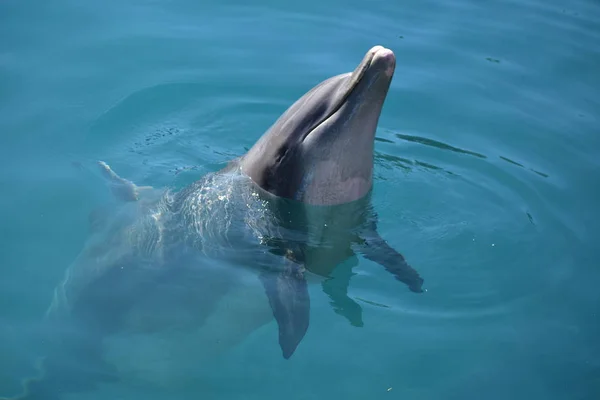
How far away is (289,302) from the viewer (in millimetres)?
6379

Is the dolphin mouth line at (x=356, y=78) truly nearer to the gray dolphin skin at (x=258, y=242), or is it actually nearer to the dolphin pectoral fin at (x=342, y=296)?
the gray dolphin skin at (x=258, y=242)

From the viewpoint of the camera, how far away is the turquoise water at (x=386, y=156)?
6.50 m

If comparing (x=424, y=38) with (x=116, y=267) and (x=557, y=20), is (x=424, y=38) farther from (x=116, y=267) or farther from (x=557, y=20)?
(x=116, y=267)

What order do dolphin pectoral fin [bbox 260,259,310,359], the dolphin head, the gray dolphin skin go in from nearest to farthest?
1. dolphin pectoral fin [bbox 260,259,310,359]
2. the dolphin head
3. the gray dolphin skin

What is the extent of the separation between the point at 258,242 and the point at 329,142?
1295mm

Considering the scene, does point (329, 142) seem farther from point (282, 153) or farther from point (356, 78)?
point (356, 78)

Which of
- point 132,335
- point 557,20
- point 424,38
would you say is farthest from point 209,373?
point 557,20

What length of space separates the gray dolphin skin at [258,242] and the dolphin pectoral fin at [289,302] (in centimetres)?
1

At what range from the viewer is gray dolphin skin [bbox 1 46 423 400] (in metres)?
6.62

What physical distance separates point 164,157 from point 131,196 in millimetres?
1017

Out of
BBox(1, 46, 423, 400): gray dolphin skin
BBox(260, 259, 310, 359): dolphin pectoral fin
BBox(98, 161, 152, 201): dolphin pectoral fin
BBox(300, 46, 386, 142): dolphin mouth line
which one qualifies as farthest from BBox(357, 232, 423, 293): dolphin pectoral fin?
BBox(98, 161, 152, 201): dolphin pectoral fin

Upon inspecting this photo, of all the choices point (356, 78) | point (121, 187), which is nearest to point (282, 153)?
point (356, 78)

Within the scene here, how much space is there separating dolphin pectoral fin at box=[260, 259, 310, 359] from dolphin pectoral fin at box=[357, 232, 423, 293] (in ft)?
2.60

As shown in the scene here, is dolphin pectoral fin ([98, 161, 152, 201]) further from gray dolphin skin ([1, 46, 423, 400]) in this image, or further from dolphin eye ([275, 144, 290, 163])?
dolphin eye ([275, 144, 290, 163])
